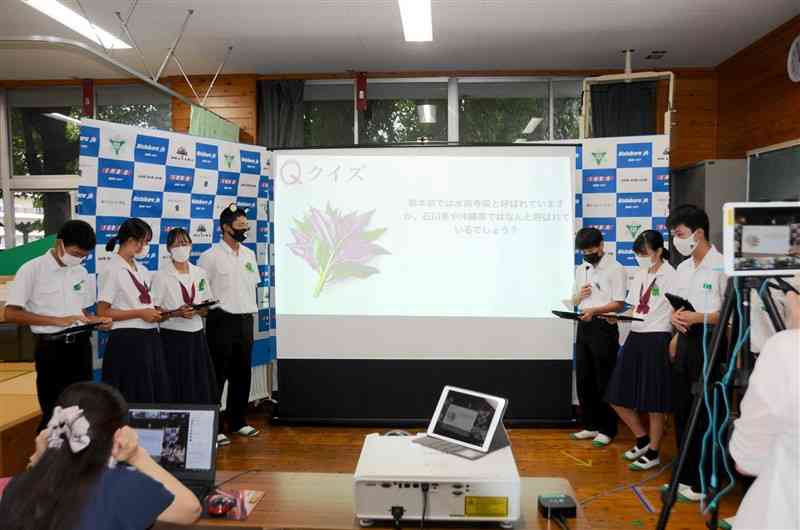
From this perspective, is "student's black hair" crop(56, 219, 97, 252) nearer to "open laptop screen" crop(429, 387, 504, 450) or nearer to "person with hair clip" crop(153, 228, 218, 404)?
"person with hair clip" crop(153, 228, 218, 404)

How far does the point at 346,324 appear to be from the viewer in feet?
15.7

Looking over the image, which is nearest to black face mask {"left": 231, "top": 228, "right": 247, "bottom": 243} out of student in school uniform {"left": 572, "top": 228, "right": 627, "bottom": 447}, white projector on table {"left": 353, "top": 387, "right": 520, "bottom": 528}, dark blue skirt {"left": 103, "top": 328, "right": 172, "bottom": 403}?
dark blue skirt {"left": 103, "top": 328, "right": 172, "bottom": 403}

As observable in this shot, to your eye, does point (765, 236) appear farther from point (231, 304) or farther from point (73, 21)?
point (73, 21)

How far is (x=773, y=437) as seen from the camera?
5.27 feet

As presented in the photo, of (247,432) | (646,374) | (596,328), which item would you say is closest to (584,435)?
(596,328)

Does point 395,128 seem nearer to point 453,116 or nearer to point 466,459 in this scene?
point 453,116

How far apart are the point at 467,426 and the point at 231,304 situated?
2840 mm

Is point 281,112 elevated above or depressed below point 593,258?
above

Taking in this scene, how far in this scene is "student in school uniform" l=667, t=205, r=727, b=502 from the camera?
3234 millimetres

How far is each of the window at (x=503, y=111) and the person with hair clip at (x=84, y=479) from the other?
6026mm

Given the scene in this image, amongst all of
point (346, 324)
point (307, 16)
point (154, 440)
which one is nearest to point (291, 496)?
point (154, 440)

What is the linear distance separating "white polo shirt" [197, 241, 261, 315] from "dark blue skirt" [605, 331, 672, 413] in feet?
8.33

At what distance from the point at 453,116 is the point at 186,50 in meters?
2.77

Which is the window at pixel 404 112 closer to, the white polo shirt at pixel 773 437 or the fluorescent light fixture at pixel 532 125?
the fluorescent light fixture at pixel 532 125
